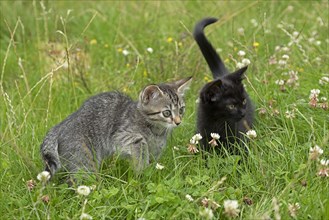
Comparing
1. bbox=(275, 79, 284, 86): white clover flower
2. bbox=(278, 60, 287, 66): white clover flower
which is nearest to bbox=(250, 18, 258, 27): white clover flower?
bbox=(278, 60, 287, 66): white clover flower

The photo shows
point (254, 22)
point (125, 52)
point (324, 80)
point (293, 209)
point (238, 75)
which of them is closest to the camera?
point (293, 209)

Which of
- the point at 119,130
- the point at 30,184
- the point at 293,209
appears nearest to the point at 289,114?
the point at 119,130

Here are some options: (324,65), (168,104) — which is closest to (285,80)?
(324,65)

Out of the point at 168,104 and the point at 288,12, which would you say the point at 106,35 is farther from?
the point at 168,104

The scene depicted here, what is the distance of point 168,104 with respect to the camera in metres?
4.94

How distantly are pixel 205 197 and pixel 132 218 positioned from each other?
510 millimetres

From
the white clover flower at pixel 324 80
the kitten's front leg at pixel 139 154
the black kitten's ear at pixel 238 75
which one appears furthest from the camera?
the white clover flower at pixel 324 80

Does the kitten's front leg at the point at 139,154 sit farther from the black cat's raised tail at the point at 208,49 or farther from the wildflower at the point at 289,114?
the black cat's raised tail at the point at 208,49

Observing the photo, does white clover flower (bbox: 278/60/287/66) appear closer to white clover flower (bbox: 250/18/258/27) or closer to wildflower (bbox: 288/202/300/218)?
white clover flower (bbox: 250/18/258/27)

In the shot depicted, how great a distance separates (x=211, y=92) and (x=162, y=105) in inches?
19.0

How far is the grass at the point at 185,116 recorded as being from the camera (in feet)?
13.4

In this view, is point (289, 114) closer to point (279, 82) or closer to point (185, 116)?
point (279, 82)

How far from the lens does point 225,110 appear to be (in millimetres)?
5219

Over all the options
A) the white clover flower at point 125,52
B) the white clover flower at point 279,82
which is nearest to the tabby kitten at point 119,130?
the white clover flower at point 279,82
